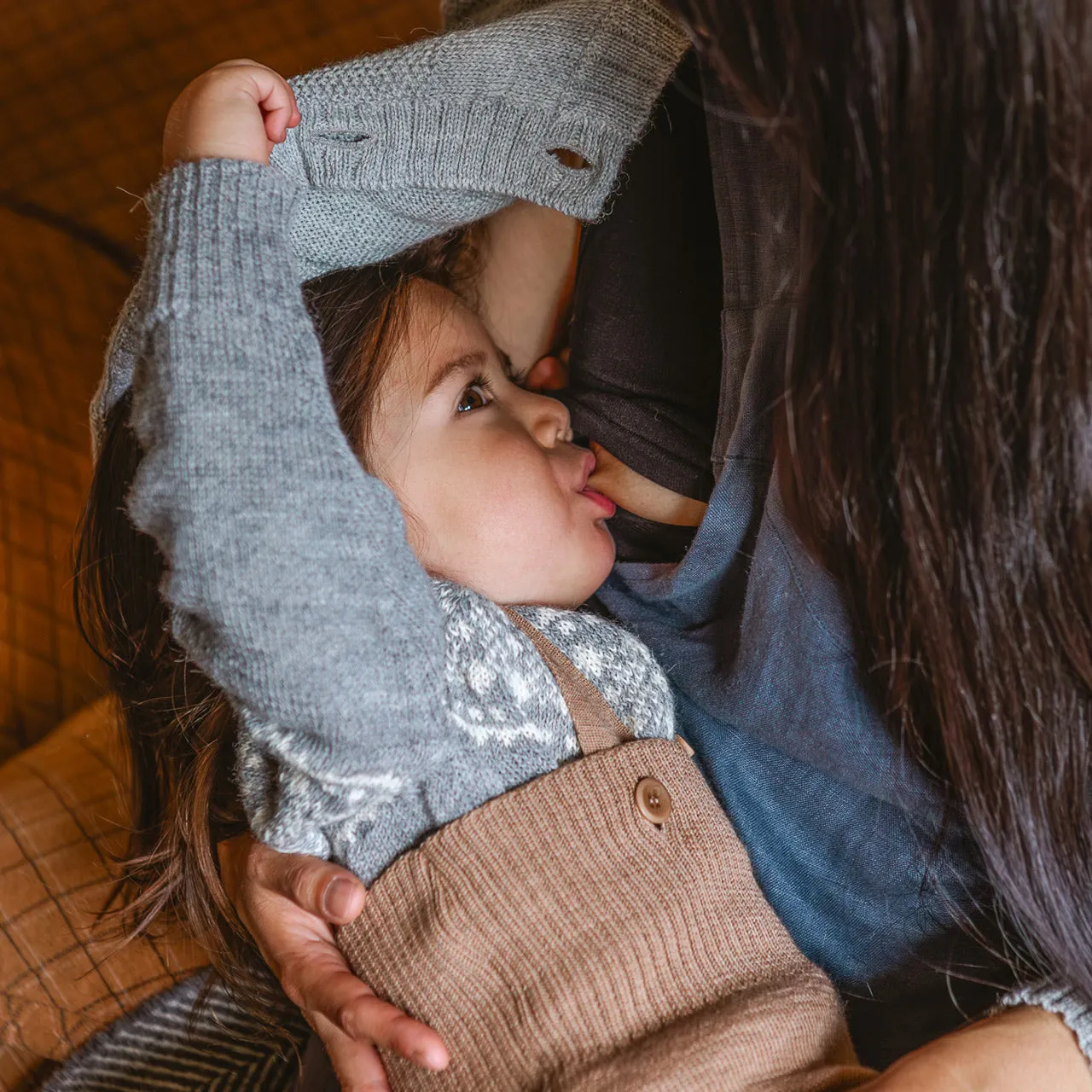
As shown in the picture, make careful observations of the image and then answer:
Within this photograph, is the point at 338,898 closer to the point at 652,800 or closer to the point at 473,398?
the point at 652,800

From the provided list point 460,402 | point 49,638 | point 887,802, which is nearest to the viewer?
point 887,802

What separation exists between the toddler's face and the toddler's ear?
10cm

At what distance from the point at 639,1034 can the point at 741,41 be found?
0.58 meters

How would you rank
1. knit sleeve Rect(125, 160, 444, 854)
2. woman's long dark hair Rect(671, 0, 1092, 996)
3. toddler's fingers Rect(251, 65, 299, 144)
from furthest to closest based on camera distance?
1. toddler's fingers Rect(251, 65, 299, 144)
2. knit sleeve Rect(125, 160, 444, 854)
3. woman's long dark hair Rect(671, 0, 1092, 996)

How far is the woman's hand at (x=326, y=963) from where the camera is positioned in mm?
591

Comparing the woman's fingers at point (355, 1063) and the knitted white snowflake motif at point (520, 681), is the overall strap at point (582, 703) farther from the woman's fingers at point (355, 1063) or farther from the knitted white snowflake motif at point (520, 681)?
the woman's fingers at point (355, 1063)

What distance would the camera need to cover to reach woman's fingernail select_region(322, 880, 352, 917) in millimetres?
617

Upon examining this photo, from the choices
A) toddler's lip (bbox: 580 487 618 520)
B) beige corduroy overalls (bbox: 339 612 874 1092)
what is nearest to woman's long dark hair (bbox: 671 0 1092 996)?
beige corduroy overalls (bbox: 339 612 874 1092)

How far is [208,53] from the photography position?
1.30m

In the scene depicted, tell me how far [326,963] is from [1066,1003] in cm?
49

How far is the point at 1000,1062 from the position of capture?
1.86 feet

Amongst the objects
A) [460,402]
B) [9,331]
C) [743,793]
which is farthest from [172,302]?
[9,331]

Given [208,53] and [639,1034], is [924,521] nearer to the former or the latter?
[639,1034]

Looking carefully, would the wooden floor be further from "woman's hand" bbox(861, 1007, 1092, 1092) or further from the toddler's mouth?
"woman's hand" bbox(861, 1007, 1092, 1092)
